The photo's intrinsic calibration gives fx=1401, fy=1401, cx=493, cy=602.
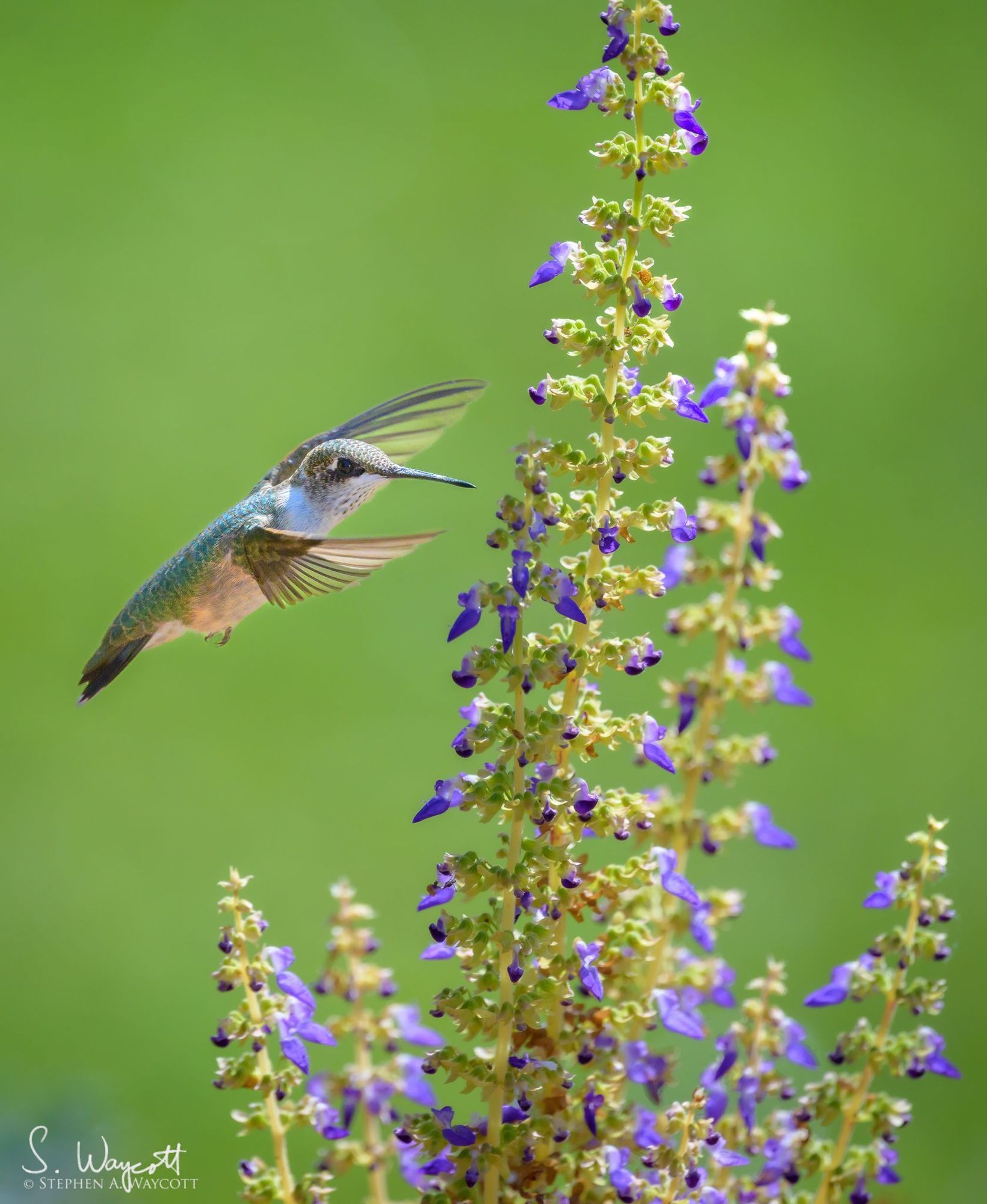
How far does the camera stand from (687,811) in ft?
5.51

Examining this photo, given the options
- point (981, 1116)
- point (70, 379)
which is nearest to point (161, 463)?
point (70, 379)

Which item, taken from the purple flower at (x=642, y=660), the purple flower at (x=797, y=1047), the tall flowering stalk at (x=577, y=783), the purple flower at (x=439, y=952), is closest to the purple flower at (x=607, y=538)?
the tall flowering stalk at (x=577, y=783)

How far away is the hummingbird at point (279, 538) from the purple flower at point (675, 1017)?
2.00ft

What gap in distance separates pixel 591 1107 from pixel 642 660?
432 millimetres

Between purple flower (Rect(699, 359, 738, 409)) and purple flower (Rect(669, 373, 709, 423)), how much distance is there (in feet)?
0.59

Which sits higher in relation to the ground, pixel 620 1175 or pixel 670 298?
pixel 670 298

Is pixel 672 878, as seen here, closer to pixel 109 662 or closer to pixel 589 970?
pixel 589 970

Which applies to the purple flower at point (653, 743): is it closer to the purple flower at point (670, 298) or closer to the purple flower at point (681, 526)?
the purple flower at point (681, 526)

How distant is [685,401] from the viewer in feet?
4.42

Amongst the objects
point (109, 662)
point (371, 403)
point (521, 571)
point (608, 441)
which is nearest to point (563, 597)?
point (521, 571)

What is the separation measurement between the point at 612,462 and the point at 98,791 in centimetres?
405

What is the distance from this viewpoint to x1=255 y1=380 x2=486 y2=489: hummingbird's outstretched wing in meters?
1.93

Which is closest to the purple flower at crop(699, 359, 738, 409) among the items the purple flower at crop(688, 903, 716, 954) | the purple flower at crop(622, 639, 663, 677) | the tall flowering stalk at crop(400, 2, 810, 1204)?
the tall flowering stalk at crop(400, 2, 810, 1204)

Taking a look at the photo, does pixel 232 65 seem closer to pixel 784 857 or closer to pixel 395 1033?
pixel 784 857
